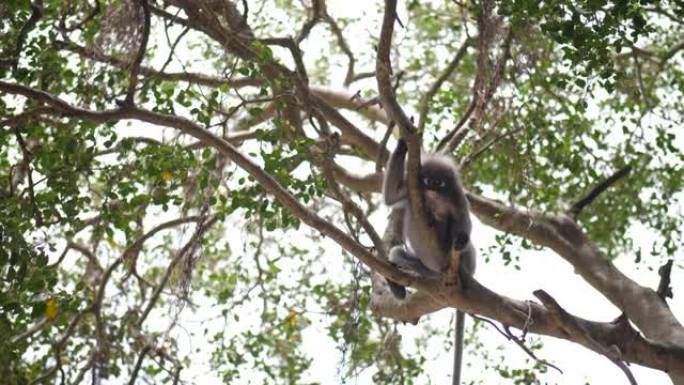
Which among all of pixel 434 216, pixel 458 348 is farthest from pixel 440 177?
pixel 458 348

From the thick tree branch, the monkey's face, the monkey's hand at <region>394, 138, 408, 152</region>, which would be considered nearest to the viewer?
the thick tree branch

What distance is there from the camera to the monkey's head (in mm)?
6875

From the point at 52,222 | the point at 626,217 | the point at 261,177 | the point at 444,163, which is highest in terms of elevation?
the point at 626,217

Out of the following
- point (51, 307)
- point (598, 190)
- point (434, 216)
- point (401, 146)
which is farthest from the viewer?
point (598, 190)

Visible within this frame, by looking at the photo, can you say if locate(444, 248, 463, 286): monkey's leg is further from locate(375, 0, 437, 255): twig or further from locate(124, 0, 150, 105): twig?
locate(124, 0, 150, 105): twig

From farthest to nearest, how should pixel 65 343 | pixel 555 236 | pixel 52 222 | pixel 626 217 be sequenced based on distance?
pixel 626 217
pixel 65 343
pixel 555 236
pixel 52 222

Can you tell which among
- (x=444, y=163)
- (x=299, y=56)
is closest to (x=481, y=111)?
(x=444, y=163)

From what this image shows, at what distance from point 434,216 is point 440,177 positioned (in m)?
0.78

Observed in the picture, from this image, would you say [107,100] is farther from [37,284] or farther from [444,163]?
[444,163]

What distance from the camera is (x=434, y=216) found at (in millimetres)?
6180

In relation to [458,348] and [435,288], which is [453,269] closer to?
[435,288]

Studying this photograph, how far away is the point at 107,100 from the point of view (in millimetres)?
6312

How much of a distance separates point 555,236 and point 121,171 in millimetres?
3333

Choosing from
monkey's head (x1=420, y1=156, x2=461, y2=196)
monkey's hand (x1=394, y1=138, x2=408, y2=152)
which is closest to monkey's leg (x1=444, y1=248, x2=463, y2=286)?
monkey's hand (x1=394, y1=138, x2=408, y2=152)
